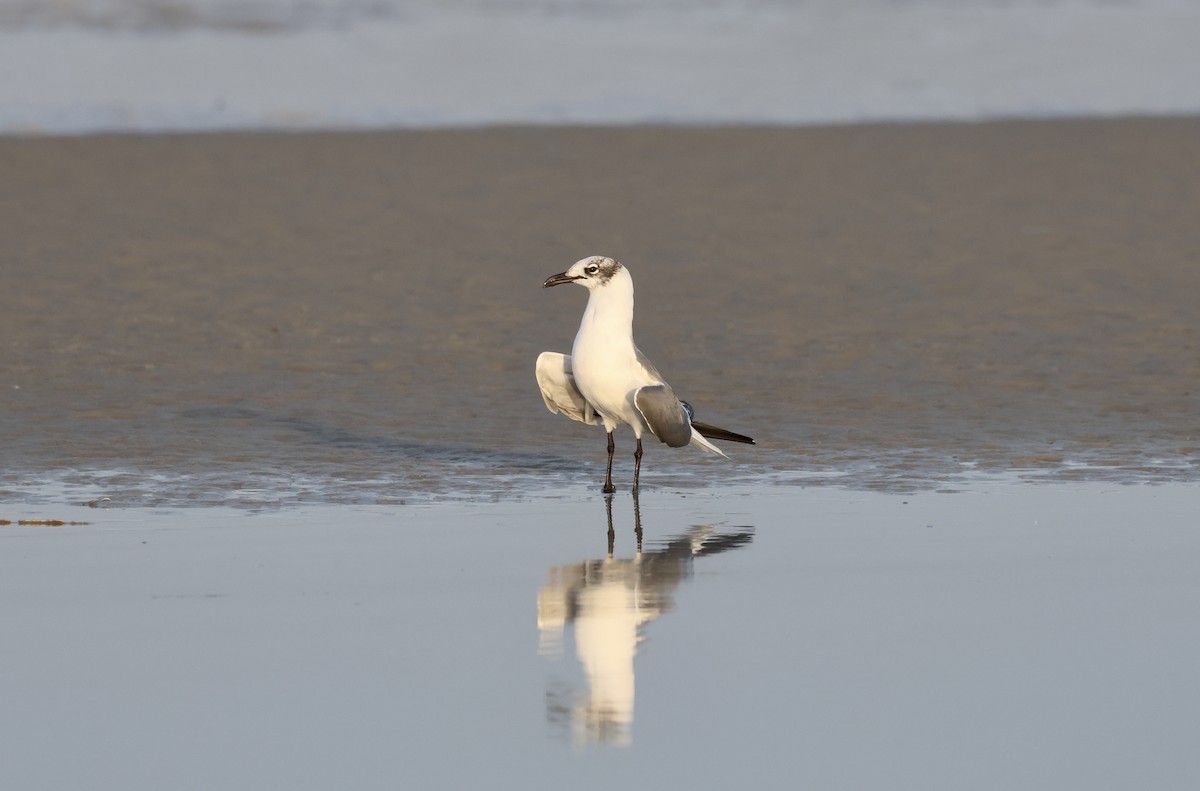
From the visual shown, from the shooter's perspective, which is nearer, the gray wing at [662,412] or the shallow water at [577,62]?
the gray wing at [662,412]

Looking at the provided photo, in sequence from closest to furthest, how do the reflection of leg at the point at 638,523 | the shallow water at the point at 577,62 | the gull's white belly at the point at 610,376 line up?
the reflection of leg at the point at 638,523, the gull's white belly at the point at 610,376, the shallow water at the point at 577,62

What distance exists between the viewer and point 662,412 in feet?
26.4

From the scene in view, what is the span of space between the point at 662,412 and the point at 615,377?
0.29 meters

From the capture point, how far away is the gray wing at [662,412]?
8.05m

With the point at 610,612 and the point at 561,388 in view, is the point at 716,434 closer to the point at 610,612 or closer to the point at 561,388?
the point at 561,388

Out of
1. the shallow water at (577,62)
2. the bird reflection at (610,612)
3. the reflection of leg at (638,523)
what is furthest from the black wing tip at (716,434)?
the shallow water at (577,62)

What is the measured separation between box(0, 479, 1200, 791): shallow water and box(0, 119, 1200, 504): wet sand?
943 mm

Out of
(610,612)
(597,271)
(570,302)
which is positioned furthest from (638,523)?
(570,302)

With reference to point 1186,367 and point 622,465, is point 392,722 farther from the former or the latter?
point 1186,367

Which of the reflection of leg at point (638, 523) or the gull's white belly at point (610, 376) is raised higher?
the gull's white belly at point (610, 376)

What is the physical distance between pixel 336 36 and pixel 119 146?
9.54 m

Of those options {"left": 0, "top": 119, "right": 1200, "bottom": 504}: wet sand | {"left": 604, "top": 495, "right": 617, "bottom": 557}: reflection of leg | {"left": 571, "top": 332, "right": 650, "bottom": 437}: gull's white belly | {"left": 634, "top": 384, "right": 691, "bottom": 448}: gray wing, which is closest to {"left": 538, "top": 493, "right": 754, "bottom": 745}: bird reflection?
{"left": 604, "top": 495, "right": 617, "bottom": 557}: reflection of leg

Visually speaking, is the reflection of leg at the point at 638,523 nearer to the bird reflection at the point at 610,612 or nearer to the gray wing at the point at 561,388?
the bird reflection at the point at 610,612

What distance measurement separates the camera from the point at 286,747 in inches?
186
